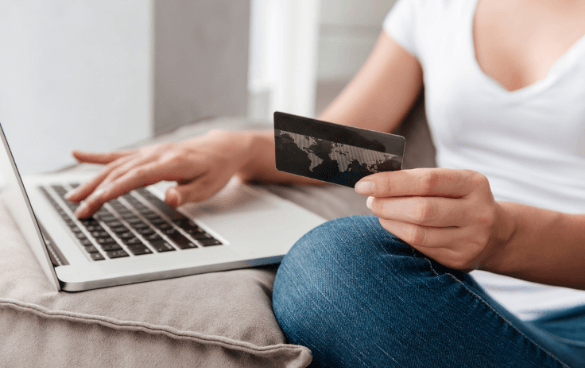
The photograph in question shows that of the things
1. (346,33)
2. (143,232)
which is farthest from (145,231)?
(346,33)

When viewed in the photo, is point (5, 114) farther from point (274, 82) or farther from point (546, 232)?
point (274, 82)

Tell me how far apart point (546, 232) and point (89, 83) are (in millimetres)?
1425

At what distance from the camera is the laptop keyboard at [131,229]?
21.7 inches

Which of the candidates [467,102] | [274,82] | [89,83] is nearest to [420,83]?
[467,102]

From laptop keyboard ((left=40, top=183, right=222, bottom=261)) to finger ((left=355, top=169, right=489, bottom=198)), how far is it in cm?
25

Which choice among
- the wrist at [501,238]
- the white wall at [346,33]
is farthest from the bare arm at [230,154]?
the white wall at [346,33]


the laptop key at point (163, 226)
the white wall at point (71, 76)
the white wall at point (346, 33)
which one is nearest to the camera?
the laptop key at point (163, 226)

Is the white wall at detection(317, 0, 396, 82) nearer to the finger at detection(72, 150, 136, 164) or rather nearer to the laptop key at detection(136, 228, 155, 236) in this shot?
the finger at detection(72, 150, 136, 164)

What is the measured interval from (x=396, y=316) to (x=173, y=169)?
1.26ft

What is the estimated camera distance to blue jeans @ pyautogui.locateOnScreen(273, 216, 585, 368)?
0.42m

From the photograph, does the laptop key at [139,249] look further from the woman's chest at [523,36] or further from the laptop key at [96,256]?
the woman's chest at [523,36]

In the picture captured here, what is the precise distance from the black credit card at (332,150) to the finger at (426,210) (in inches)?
1.1

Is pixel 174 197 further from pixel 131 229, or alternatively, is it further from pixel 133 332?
pixel 133 332

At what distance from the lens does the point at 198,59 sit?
1.81 metres
